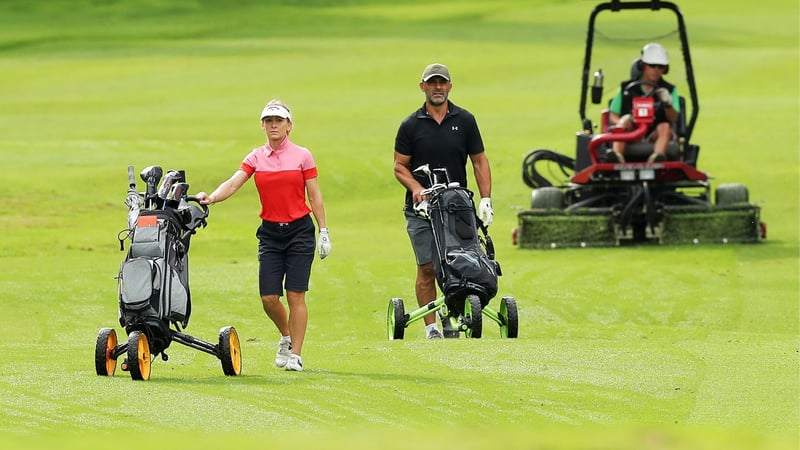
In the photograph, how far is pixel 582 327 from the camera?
14422 millimetres

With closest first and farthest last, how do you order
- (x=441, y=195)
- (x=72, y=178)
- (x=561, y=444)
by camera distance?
(x=561, y=444) < (x=441, y=195) < (x=72, y=178)

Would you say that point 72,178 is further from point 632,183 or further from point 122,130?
point 632,183

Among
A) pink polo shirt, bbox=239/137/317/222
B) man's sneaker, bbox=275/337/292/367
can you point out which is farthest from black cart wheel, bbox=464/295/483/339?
pink polo shirt, bbox=239/137/317/222

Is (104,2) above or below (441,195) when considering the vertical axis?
above

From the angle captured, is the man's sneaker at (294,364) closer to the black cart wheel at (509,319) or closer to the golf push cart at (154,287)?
the golf push cart at (154,287)

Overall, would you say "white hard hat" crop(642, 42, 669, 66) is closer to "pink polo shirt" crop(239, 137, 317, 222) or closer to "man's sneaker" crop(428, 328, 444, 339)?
"man's sneaker" crop(428, 328, 444, 339)

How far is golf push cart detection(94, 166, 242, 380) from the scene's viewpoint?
1030cm

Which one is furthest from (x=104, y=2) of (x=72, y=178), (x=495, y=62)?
(x=72, y=178)

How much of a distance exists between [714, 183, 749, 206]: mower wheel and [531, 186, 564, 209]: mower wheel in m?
2.01

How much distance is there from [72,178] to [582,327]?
16056 mm

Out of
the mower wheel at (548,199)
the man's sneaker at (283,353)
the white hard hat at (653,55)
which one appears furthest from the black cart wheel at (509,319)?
the mower wheel at (548,199)

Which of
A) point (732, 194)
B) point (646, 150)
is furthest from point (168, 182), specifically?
point (732, 194)

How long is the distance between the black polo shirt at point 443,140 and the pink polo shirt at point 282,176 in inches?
73.3

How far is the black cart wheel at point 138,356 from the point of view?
10.0 meters
